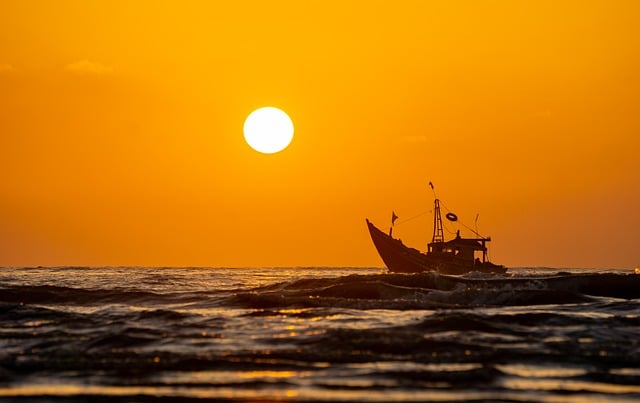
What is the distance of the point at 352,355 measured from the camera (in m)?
17.1

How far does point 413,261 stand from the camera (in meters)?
123

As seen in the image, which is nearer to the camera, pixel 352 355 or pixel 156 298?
pixel 352 355

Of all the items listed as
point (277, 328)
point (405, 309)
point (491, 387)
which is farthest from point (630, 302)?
point (491, 387)

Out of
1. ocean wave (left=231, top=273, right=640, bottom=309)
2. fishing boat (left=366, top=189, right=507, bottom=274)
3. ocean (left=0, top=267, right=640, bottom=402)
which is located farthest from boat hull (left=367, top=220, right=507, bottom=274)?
ocean (left=0, top=267, right=640, bottom=402)

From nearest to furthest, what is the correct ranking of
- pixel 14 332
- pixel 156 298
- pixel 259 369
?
1. pixel 259 369
2. pixel 14 332
3. pixel 156 298

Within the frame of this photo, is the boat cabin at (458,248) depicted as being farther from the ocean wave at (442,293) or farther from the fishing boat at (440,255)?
the ocean wave at (442,293)

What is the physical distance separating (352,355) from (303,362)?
1.17 meters

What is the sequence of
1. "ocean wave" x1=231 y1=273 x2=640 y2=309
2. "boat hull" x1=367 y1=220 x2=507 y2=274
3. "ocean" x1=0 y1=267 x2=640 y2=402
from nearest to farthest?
"ocean" x1=0 y1=267 x2=640 y2=402 < "ocean wave" x1=231 y1=273 x2=640 y2=309 < "boat hull" x1=367 y1=220 x2=507 y2=274

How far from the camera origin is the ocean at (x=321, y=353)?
13367mm

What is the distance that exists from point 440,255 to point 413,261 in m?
12.4

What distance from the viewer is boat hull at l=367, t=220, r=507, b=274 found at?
109 metres

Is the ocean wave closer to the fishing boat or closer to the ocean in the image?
the ocean

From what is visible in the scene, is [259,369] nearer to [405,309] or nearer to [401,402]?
[401,402]

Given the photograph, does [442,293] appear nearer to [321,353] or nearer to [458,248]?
[321,353]
